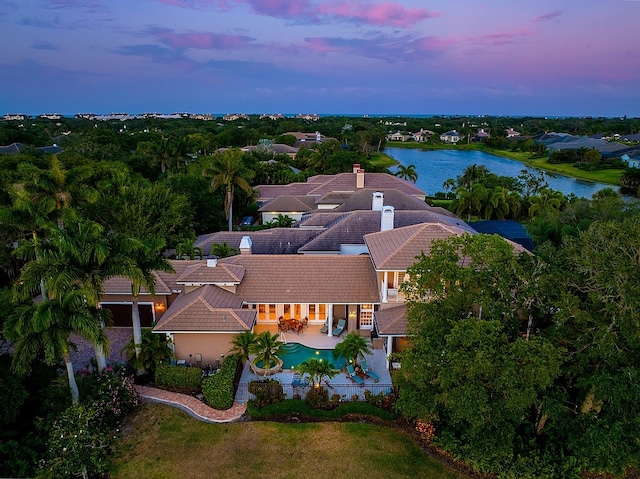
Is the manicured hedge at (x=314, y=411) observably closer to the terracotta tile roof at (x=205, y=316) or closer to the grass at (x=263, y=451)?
the grass at (x=263, y=451)

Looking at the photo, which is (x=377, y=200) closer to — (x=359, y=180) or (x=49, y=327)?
(x=359, y=180)

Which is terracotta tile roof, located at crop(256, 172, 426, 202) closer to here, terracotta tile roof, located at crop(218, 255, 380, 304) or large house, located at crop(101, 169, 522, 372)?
large house, located at crop(101, 169, 522, 372)

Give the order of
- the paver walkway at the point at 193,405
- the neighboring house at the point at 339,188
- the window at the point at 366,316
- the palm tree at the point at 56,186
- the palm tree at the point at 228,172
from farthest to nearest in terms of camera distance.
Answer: the neighboring house at the point at 339,188, the palm tree at the point at 228,172, the palm tree at the point at 56,186, the window at the point at 366,316, the paver walkway at the point at 193,405

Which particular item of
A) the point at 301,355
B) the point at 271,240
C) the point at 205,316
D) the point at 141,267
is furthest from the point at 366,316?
the point at 141,267

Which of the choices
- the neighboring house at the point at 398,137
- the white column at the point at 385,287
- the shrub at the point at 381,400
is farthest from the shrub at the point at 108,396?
the neighboring house at the point at 398,137

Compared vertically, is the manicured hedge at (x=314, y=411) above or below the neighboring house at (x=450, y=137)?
A: below

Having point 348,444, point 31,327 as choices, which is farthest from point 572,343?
point 31,327

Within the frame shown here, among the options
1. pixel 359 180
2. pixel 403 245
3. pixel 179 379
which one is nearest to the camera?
pixel 179 379
